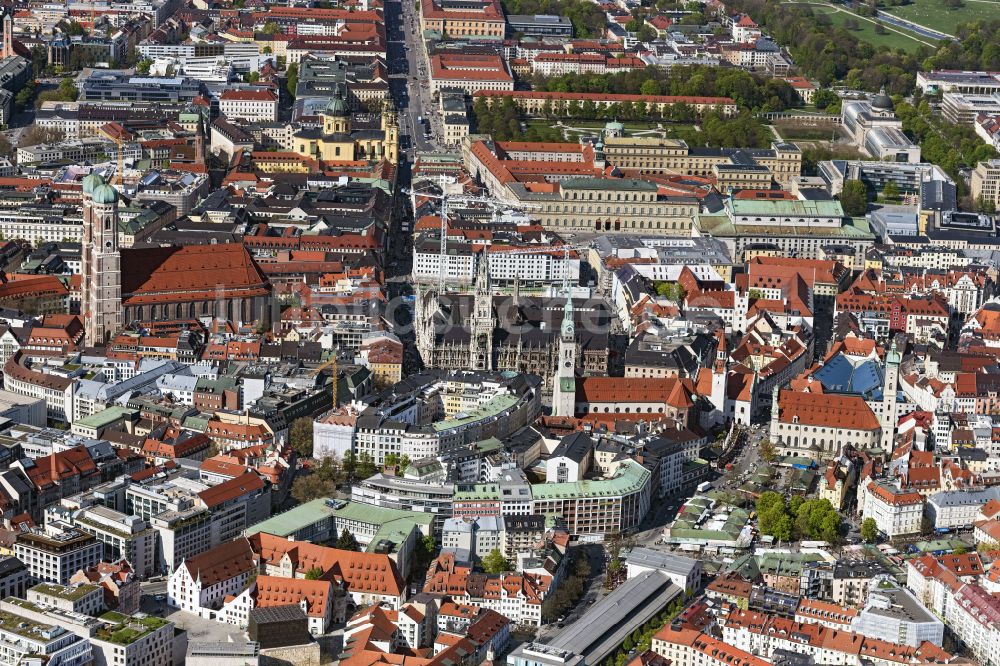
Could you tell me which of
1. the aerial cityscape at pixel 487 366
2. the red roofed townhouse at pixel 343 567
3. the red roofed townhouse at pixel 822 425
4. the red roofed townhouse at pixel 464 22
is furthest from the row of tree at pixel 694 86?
the red roofed townhouse at pixel 343 567

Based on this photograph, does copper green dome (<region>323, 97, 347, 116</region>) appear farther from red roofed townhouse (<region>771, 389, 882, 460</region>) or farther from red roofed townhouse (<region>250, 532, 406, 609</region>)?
red roofed townhouse (<region>250, 532, 406, 609</region>)

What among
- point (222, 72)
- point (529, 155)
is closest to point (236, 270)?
point (529, 155)

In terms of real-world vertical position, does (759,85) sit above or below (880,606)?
above

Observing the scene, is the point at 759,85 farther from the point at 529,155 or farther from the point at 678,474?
the point at 678,474

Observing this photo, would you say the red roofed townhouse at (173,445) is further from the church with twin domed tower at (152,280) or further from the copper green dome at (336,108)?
the copper green dome at (336,108)

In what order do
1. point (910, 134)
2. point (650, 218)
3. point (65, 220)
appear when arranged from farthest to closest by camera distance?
point (910, 134)
point (650, 218)
point (65, 220)

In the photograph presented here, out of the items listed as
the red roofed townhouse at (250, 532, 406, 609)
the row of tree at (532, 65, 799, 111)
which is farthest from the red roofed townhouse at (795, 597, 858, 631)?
the row of tree at (532, 65, 799, 111)

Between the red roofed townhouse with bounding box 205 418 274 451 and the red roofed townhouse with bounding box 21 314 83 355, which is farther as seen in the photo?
the red roofed townhouse with bounding box 21 314 83 355
